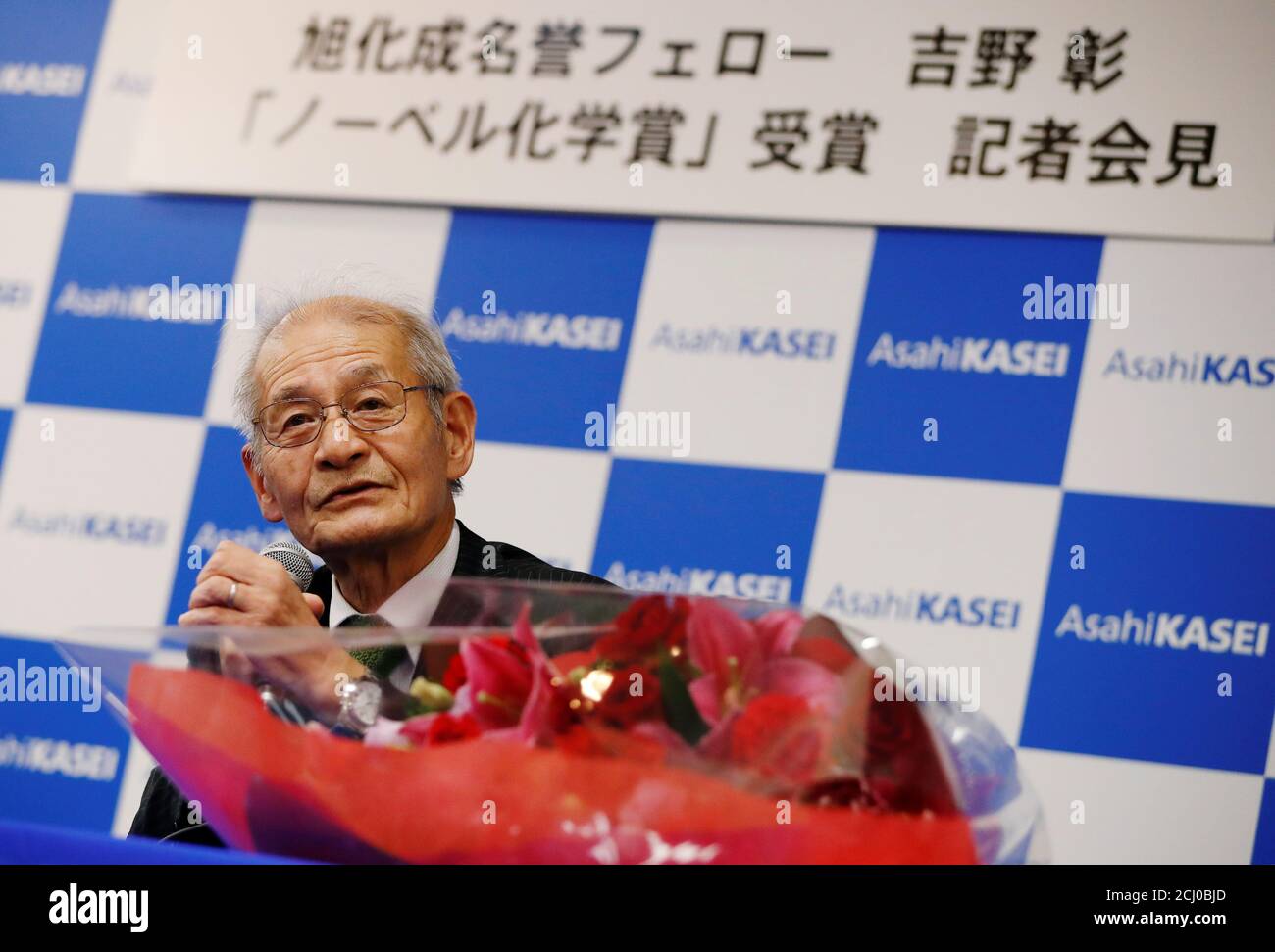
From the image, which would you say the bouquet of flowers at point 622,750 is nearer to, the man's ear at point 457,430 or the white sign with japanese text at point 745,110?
the man's ear at point 457,430

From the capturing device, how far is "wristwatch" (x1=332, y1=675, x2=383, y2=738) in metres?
0.76

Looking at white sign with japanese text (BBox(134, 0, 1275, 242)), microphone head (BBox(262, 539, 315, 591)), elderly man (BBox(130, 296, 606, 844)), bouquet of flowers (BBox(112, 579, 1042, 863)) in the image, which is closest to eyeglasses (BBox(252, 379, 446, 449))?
elderly man (BBox(130, 296, 606, 844))

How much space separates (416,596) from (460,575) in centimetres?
5

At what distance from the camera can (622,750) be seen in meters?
0.71

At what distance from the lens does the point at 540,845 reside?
2.36 feet

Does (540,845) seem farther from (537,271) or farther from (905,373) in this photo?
(537,271)

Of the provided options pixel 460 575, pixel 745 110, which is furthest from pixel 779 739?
pixel 745 110

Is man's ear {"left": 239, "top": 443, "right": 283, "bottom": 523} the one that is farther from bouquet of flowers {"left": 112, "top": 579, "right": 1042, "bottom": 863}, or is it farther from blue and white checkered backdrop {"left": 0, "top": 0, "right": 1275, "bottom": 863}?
blue and white checkered backdrop {"left": 0, "top": 0, "right": 1275, "bottom": 863}

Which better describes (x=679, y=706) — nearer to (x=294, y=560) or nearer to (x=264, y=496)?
(x=294, y=560)

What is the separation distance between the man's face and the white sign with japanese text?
1.28 meters

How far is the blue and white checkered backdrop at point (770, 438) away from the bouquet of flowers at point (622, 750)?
168cm

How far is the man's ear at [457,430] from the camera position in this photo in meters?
1.63
